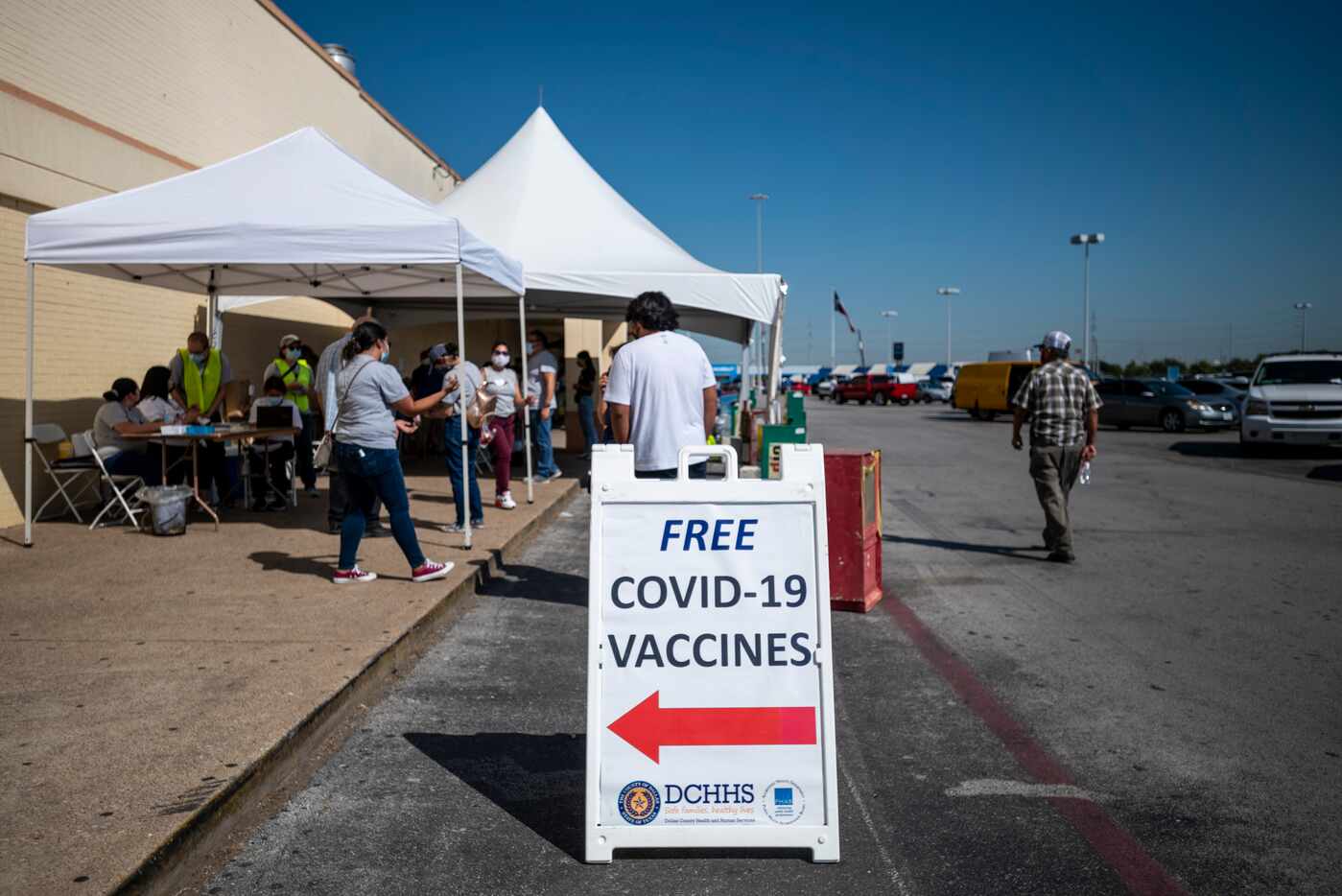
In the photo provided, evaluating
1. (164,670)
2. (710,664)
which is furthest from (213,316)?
(710,664)

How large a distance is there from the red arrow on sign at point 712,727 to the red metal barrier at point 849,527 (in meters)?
3.59

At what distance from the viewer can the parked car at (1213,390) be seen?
Result: 2990 centimetres

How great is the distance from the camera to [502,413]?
11117mm

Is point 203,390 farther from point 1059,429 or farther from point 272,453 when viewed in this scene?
point 1059,429

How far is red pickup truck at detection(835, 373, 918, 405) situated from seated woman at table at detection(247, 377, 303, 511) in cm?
5052

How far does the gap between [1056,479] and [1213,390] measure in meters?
25.4

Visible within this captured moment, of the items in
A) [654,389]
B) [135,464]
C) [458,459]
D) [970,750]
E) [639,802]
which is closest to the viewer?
[639,802]

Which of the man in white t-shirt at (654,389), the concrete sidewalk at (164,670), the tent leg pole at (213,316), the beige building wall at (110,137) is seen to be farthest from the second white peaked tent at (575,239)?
the man in white t-shirt at (654,389)

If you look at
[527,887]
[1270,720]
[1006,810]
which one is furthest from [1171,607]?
[527,887]

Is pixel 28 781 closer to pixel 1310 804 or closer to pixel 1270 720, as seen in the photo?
pixel 1310 804

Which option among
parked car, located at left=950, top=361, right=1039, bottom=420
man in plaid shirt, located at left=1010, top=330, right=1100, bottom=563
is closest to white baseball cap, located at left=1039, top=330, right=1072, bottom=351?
man in plaid shirt, located at left=1010, top=330, right=1100, bottom=563

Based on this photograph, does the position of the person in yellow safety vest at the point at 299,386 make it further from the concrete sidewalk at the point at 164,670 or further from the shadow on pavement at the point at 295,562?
the shadow on pavement at the point at 295,562

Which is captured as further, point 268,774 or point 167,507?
point 167,507

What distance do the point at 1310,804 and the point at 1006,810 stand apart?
1125 mm
